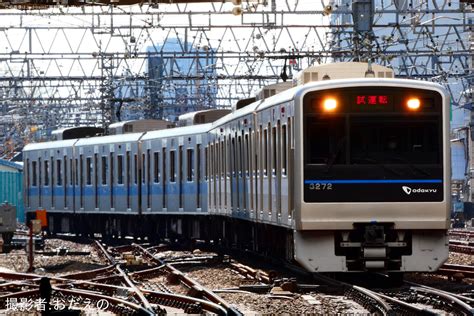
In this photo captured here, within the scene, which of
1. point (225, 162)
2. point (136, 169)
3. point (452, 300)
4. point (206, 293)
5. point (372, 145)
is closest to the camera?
point (452, 300)

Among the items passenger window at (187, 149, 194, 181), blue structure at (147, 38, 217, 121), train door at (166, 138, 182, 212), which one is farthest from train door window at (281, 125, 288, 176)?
blue structure at (147, 38, 217, 121)

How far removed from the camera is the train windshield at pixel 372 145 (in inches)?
639

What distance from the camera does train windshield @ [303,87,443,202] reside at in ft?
53.2

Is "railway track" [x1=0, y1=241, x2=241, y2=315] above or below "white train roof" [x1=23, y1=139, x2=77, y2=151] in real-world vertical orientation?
below

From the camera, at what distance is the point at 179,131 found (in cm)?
2945

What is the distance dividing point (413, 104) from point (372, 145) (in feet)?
2.34

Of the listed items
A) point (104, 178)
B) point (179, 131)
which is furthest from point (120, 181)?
point (179, 131)

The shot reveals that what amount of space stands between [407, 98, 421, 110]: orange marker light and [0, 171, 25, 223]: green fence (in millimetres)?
35799

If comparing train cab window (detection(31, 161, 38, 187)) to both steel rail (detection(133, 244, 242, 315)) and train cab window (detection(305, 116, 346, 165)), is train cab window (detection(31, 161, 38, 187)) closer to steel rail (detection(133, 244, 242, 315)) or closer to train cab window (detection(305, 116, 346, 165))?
steel rail (detection(133, 244, 242, 315))

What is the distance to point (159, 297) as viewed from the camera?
15523 millimetres

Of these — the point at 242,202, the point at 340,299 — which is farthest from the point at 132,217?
the point at 340,299

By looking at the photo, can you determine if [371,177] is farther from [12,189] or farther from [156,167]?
[12,189]

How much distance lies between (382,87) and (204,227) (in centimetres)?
1267

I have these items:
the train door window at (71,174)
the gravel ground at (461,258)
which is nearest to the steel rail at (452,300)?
the gravel ground at (461,258)
